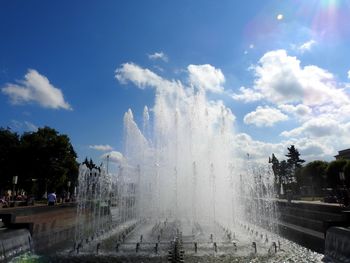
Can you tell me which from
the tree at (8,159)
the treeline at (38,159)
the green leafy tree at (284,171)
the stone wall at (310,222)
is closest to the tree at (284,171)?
the green leafy tree at (284,171)

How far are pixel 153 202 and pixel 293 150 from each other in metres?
72.4

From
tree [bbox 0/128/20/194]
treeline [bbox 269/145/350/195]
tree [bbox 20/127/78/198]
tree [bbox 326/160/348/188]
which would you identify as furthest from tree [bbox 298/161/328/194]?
tree [bbox 0/128/20/194]

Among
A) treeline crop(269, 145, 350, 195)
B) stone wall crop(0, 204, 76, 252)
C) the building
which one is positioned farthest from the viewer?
the building

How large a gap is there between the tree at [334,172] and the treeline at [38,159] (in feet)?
118

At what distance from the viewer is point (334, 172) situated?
50500 millimetres

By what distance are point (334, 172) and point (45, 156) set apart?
3895 cm

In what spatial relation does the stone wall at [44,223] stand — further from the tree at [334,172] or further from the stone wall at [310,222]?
the tree at [334,172]

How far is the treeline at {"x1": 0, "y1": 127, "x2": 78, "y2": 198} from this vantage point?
38812mm

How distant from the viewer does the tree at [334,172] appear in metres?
49.7

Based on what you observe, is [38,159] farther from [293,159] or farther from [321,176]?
[293,159]

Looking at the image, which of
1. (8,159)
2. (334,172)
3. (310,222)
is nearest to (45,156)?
(8,159)

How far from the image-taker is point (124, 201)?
28.0 m

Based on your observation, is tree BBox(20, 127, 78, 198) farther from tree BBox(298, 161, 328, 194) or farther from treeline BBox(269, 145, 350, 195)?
tree BBox(298, 161, 328, 194)

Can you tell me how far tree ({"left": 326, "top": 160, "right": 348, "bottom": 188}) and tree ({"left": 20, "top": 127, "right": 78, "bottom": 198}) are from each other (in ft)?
119
